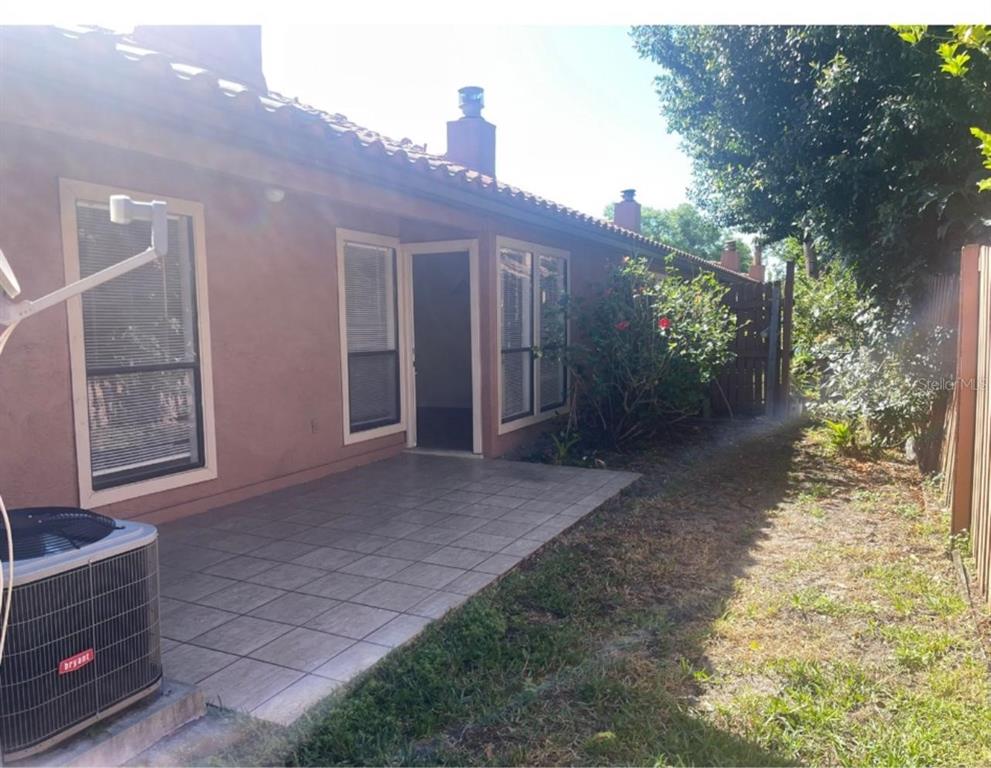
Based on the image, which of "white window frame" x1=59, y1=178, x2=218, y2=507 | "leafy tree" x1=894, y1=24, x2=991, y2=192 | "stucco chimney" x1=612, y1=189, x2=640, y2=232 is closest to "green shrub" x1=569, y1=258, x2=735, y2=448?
"leafy tree" x1=894, y1=24, x2=991, y2=192

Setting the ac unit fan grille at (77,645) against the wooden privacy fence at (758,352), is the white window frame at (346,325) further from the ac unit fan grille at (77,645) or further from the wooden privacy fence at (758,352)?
the wooden privacy fence at (758,352)

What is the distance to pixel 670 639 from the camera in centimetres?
346

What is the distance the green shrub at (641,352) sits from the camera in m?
7.66

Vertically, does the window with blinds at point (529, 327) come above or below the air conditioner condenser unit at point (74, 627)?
above

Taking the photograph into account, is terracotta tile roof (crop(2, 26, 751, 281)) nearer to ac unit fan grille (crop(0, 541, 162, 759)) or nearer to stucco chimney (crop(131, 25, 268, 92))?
ac unit fan grille (crop(0, 541, 162, 759))

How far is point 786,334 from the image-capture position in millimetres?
10336

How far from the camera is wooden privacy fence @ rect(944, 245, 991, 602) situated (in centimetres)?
385

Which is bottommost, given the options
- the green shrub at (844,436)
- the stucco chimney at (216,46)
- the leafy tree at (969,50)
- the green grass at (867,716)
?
the green grass at (867,716)

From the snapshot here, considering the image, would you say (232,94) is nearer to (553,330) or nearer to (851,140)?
(553,330)

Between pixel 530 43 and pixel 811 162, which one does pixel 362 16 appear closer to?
pixel 530 43

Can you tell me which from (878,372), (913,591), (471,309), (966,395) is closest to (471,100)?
(471,309)

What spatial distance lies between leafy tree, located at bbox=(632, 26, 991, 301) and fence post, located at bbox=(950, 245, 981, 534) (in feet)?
3.93

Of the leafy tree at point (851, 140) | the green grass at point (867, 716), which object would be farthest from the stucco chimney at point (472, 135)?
the green grass at point (867, 716)

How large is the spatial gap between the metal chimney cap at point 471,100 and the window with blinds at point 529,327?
9.13ft
